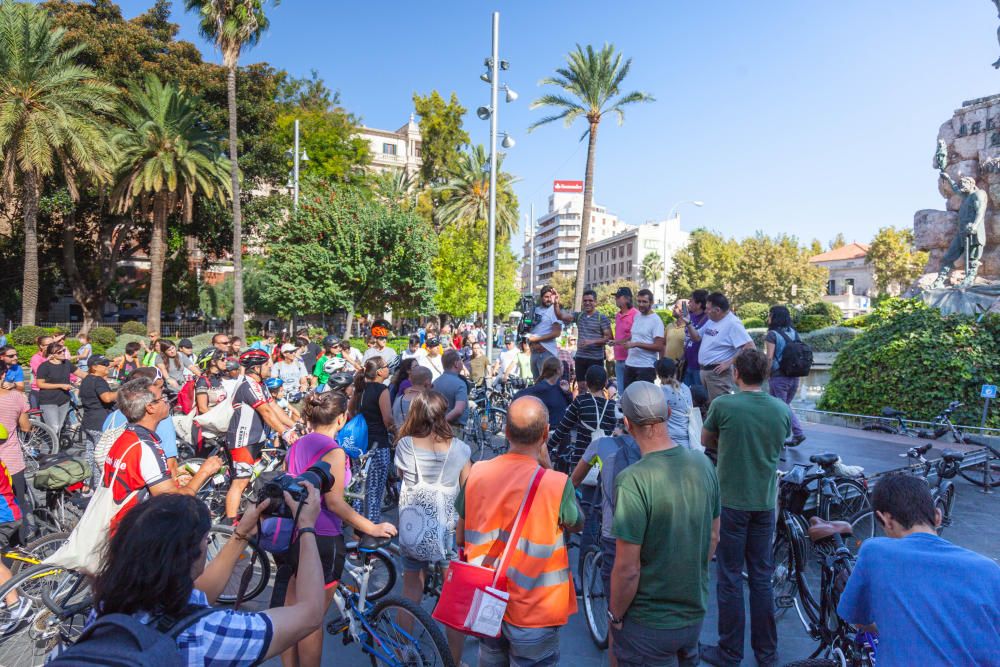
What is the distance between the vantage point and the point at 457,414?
21.6 feet

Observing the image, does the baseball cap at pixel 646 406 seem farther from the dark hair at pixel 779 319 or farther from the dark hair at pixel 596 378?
the dark hair at pixel 779 319

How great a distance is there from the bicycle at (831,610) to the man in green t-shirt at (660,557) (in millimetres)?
746

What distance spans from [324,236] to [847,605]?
27706 millimetres

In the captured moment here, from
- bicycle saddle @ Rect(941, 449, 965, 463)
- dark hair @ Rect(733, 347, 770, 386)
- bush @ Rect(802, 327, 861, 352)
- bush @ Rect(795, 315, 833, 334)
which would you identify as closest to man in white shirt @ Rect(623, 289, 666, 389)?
bicycle saddle @ Rect(941, 449, 965, 463)

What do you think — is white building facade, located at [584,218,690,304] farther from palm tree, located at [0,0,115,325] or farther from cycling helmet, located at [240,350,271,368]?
cycling helmet, located at [240,350,271,368]

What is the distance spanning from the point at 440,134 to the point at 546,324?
37.2m

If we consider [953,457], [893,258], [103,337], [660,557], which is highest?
[893,258]

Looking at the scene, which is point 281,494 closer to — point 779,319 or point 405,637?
point 405,637

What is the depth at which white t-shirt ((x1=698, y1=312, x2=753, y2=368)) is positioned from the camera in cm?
655

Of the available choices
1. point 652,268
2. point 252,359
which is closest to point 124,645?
point 252,359

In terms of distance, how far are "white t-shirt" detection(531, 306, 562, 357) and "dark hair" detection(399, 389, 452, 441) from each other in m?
4.90

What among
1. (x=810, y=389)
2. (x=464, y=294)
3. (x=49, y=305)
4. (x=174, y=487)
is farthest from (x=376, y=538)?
(x=49, y=305)

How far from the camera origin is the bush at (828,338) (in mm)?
22062

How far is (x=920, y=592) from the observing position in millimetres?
2090
